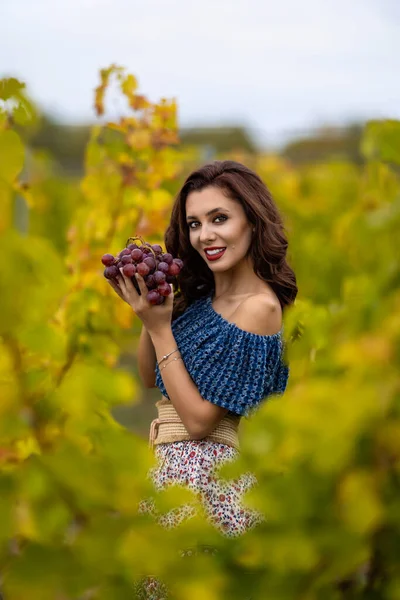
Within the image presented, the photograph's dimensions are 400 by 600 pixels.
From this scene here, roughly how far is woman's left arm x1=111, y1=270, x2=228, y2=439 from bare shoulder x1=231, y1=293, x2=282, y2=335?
6.4 inches

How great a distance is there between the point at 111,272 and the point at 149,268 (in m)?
0.09

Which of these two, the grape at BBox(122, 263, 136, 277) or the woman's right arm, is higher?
the grape at BBox(122, 263, 136, 277)

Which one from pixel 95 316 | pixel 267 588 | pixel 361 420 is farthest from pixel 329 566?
pixel 95 316

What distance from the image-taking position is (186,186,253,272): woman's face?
1.85 meters

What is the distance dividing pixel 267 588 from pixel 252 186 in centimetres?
125

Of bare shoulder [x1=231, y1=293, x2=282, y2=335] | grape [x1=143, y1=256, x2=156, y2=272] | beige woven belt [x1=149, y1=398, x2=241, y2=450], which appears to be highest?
grape [x1=143, y1=256, x2=156, y2=272]

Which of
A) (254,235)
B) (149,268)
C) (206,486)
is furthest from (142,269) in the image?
(206,486)

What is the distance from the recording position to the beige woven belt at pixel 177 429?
178 centimetres

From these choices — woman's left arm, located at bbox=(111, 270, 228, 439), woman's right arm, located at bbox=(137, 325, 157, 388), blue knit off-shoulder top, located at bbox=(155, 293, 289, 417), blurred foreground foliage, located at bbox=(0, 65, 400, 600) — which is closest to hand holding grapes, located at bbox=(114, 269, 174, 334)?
woman's left arm, located at bbox=(111, 270, 228, 439)

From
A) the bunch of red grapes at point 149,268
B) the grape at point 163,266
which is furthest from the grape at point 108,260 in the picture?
the grape at point 163,266

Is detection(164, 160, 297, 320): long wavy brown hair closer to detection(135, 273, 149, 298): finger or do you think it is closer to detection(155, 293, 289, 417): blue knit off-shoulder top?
detection(155, 293, 289, 417): blue knit off-shoulder top

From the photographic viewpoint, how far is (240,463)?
83 cm

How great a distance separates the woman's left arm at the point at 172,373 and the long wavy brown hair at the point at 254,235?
0.29 meters

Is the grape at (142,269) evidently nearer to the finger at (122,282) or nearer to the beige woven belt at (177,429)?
the finger at (122,282)
